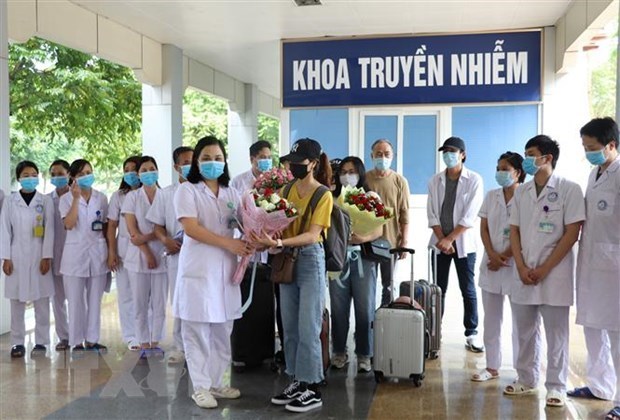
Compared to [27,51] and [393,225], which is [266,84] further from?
[393,225]

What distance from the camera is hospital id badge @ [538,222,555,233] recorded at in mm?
3734

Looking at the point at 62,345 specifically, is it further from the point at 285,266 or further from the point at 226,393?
the point at 285,266

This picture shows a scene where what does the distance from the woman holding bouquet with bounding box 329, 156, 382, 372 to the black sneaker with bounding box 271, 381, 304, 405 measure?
845mm

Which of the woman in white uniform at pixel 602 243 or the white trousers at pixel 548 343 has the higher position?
the woman in white uniform at pixel 602 243

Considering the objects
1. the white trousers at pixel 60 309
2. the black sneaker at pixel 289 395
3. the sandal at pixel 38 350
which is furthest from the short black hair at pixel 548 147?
the sandal at pixel 38 350

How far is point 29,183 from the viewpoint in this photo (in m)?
4.98

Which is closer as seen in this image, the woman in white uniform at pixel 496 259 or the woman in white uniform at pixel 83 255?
the woman in white uniform at pixel 496 259

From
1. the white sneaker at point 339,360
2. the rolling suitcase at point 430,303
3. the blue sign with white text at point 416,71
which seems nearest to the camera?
the white sneaker at point 339,360

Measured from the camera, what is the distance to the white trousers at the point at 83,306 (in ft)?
16.5

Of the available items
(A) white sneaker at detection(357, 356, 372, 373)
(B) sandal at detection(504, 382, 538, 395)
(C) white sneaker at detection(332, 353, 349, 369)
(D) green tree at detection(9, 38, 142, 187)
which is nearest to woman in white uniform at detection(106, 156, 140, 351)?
(C) white sneaker at detection(332, 353, 349, 369)

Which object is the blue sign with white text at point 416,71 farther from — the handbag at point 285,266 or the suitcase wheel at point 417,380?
the handbag at point 285,266

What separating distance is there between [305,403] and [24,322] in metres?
2.73

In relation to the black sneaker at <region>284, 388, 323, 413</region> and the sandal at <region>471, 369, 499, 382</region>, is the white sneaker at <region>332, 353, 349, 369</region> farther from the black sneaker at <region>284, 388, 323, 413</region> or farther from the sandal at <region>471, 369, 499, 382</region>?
the sandal at <region>471, 369, 499, 382</region>

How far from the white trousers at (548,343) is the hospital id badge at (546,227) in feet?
1.56
